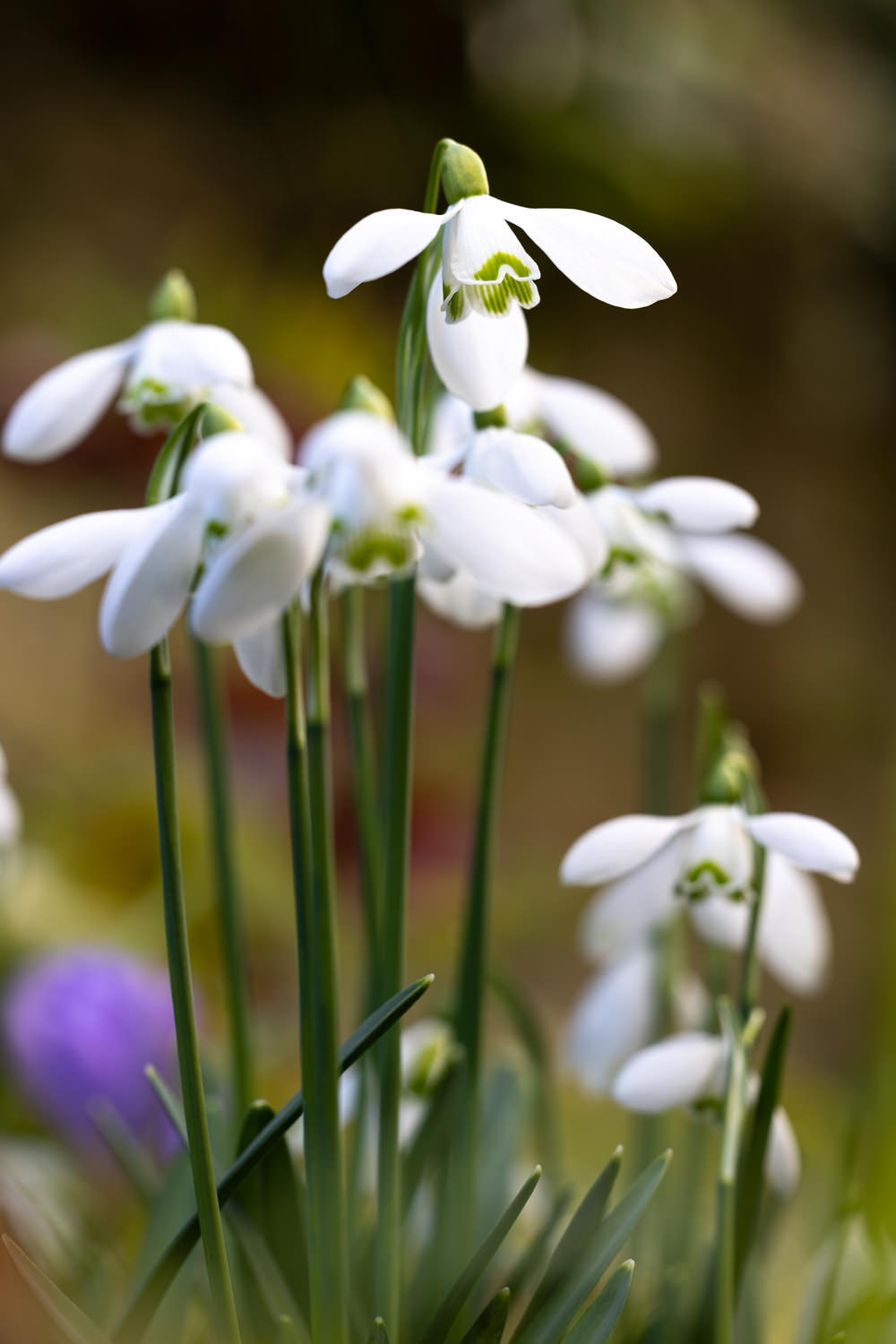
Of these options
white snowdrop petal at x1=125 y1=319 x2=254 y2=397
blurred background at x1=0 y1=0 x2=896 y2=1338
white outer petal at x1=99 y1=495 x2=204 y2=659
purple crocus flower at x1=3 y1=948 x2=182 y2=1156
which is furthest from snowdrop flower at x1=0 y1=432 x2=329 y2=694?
blurred background at x1=0 y1=0 x2=896 y2=1338

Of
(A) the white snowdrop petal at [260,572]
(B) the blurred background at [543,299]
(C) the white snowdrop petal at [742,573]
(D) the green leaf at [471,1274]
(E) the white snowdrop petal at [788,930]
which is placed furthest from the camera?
(B) the blurred background at [543,299]

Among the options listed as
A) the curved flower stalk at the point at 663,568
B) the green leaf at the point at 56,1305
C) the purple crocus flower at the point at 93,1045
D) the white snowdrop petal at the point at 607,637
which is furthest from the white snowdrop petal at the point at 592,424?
the purple crocus flower at the point at 93,1045

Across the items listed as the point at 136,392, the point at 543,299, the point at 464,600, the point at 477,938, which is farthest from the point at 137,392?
the point at 543,299

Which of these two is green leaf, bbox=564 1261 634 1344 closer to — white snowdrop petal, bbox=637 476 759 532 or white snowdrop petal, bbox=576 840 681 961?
white snowdrop petal, bbox=576 840 681 961

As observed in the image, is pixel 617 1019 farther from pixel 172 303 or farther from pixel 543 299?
pixel 543 299

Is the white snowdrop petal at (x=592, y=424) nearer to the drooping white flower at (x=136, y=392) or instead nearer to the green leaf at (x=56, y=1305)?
the drooping white flower at (x=136, y=392)
